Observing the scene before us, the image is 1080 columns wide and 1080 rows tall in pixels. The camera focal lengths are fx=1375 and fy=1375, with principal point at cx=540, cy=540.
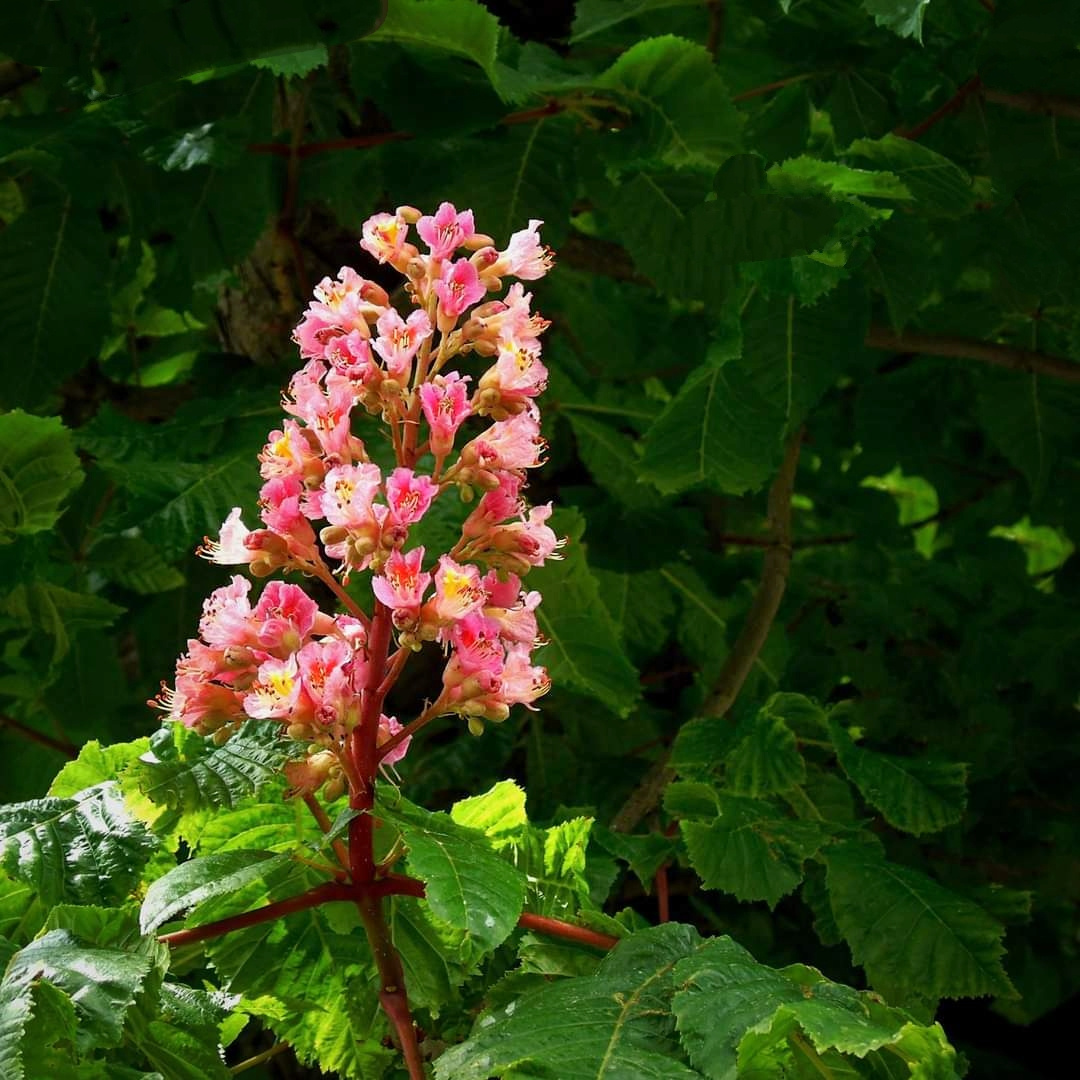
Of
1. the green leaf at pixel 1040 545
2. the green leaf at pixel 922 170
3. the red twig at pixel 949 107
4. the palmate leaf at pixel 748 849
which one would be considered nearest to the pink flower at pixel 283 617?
the palmate leaf at pixel 748 849

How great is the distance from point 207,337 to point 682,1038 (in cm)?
193

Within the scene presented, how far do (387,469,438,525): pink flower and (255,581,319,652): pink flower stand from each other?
0.09 m

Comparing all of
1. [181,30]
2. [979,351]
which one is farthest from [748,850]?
[979,351]

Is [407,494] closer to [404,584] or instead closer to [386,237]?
[404,584]

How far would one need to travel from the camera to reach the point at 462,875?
2.72ft

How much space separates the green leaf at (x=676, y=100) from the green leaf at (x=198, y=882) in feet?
3.08

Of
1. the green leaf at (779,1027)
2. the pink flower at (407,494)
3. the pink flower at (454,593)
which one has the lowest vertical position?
the green leaf at (779,1027)

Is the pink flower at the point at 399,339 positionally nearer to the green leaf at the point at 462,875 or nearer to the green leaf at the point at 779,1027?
the green leaf at the point at 462,875

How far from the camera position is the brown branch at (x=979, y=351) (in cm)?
195

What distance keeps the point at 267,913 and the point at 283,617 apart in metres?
0.20

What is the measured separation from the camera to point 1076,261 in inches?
65.6

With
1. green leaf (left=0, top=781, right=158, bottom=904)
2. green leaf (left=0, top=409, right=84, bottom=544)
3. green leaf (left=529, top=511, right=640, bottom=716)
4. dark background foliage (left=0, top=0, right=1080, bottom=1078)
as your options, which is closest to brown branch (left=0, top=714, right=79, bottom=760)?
dark background foliage (left=0, top=0, right=1080, bottom=1078)

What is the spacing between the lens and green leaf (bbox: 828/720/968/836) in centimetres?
138

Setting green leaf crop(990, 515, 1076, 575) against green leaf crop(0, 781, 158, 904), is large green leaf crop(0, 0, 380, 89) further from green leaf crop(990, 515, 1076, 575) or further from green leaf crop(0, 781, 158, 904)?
green leaf crop(990, 515, 1076, 575)
